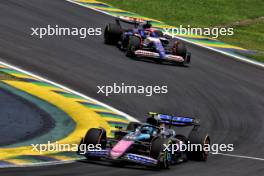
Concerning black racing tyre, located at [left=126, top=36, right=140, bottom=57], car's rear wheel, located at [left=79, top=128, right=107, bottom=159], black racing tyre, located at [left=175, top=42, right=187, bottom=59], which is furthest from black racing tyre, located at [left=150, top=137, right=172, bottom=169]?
black racing tyre, located at [left=175, top=42, right=187, bottom=59]

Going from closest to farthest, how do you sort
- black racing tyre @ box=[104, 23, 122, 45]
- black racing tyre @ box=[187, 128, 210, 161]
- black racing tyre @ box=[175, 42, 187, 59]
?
black racing tyre @ box=[187, 128, 210, 161] < black racing tyre @ box=[175, 42, 187, 59] < black racing tyre @ box=[104, 23, 122, 45]

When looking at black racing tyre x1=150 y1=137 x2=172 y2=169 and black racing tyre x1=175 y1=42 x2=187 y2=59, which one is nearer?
black racing tyre x1=150 y1=137 x2=172 y2=169

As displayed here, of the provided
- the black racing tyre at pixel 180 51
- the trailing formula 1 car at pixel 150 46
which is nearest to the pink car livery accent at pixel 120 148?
the trailing formula 1 car at pixel 150 46

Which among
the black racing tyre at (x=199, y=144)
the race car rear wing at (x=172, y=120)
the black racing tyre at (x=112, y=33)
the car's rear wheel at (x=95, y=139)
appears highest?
the black racing tyre at (x=112, y=33)

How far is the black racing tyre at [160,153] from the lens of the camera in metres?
16.9

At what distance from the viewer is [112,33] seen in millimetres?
30797

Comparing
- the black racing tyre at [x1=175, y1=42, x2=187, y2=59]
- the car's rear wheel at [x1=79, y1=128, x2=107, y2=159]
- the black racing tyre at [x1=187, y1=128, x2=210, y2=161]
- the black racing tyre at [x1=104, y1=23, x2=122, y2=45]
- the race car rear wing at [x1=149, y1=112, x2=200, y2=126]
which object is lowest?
the black racing tyre at [x1=187, y1=128, x2=210, y2=161]

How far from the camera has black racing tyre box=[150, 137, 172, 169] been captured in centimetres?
1691

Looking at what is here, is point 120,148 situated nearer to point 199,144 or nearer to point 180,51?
point 199,144

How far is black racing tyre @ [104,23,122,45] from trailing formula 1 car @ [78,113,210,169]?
12557 mm

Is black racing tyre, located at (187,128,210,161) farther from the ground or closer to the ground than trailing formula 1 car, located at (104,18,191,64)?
closer to the ground

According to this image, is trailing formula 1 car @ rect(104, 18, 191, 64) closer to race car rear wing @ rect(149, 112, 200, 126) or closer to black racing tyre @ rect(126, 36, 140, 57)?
black racing tyre @ rect(126, 36, 140, 57)

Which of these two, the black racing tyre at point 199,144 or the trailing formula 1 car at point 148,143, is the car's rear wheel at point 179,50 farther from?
the black racing tyre at point 199,144

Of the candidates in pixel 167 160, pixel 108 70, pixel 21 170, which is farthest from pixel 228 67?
pixel 21 170
